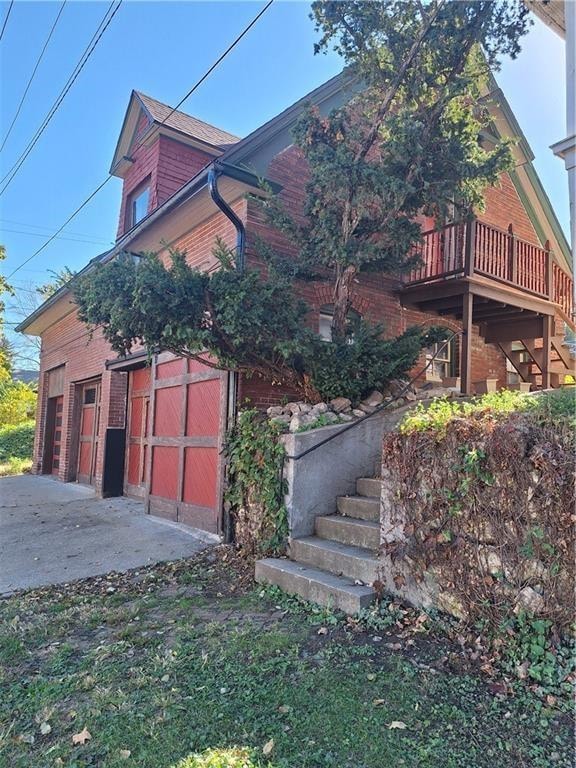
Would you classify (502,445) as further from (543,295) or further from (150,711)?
(543,295)

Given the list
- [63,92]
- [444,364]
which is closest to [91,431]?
[63,92]

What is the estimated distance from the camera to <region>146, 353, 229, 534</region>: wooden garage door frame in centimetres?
618

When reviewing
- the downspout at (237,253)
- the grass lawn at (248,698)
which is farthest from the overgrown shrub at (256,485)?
the grass lawn at (248,698)

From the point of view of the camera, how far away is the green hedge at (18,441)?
18834mm

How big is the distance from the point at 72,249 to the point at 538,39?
933 inches

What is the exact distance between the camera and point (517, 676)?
8.54ft

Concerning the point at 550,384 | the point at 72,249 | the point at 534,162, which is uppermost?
the point at 72,249

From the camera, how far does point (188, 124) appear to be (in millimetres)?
9930

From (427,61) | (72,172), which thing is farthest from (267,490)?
(72,172)

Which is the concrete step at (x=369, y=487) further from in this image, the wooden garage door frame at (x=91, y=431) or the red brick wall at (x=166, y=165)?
the wooden garage door frame at (x=91, y=431)

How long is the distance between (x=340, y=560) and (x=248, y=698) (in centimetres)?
167

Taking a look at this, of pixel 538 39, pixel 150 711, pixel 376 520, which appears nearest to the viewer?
pixel 150 711

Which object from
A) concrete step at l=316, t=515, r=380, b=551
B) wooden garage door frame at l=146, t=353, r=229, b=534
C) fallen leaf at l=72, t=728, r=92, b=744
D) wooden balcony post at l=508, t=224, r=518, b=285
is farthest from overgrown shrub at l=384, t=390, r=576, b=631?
wooden balcony post at l=508, t=224, r=518, b=285

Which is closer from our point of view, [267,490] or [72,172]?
[267,490]
